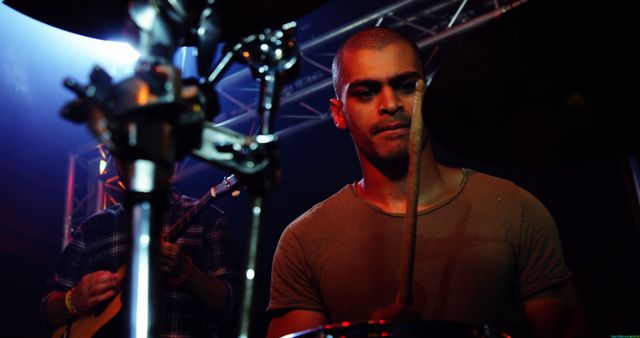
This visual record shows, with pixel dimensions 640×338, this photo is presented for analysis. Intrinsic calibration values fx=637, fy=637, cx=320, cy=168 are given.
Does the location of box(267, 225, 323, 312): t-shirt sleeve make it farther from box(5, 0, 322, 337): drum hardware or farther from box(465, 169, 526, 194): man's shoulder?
box(5, 0, 322, 337): drum hardware

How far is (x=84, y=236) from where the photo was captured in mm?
3848

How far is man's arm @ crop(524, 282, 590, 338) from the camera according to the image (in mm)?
2066

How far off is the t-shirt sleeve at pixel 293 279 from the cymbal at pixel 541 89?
0.95 m

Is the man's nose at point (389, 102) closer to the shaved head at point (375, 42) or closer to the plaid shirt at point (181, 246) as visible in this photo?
the shaved head at point (375, 42)

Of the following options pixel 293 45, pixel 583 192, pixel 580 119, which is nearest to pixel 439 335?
pixel 293 45

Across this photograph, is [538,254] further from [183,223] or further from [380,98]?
[183,223]

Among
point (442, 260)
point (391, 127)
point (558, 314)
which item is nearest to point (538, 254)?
point (558, 314)

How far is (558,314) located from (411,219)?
72 centimetres

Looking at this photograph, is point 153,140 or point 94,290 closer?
point 153,140

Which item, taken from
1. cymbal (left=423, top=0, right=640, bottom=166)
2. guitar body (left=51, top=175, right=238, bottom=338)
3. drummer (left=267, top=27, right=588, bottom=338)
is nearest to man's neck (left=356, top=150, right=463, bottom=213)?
drummer (left=267, top=27, right=588, bottom=338)

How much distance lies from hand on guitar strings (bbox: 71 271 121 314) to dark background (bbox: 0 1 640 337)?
4.32ft

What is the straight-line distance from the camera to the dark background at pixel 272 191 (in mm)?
4062

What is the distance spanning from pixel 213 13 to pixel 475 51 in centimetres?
63

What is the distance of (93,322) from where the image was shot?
11.6 feet
